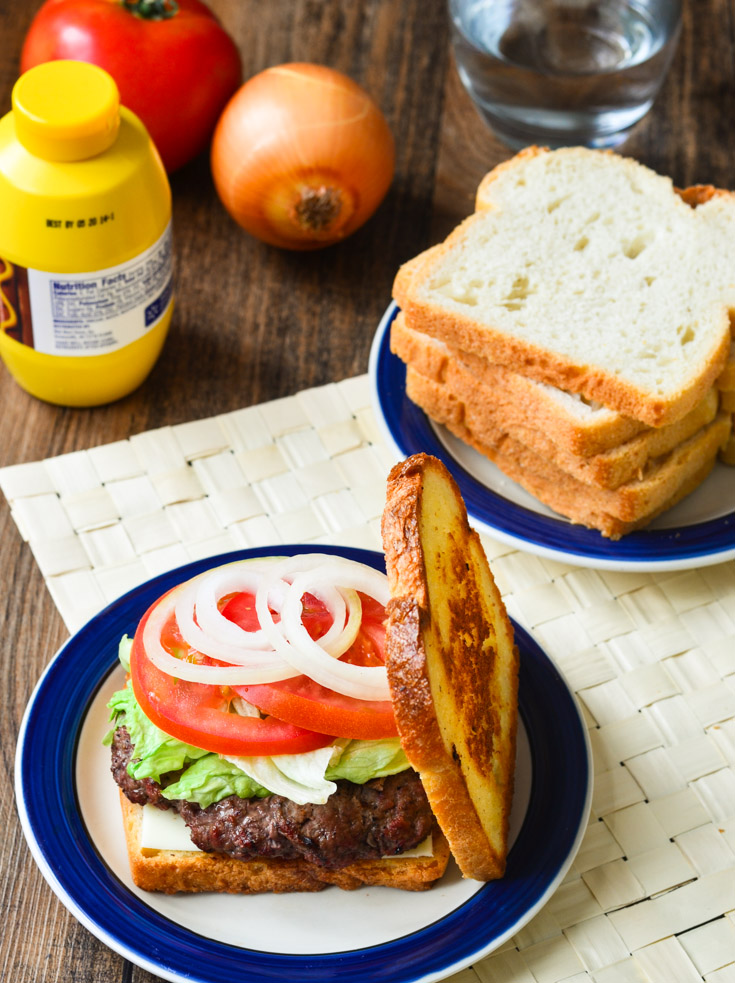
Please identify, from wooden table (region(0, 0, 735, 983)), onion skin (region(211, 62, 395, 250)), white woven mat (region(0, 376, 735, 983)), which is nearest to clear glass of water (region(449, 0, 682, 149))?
wooden table (region(0, 0, 735, 983))

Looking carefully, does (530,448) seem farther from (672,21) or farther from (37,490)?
(672,21)

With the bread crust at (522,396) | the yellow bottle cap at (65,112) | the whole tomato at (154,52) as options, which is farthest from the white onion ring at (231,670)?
the whole tomato at (154,52)

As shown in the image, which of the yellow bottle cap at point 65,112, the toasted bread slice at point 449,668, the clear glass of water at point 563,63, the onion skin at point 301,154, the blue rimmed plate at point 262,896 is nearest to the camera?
the toasted bread slice at point 449,668

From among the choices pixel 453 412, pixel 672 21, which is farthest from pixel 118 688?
pixel 672 21

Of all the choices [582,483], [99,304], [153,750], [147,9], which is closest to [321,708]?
[153,750]

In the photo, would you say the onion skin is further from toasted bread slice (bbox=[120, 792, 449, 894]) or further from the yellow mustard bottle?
toasted bread slice (bbox=[120, 792, 449, 894])

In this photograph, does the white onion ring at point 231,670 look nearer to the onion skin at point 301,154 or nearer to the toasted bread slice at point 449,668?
the toasted bread slice at point 449,668

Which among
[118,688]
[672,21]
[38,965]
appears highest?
[672,21]
